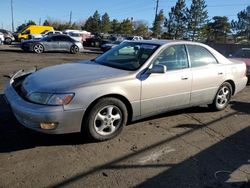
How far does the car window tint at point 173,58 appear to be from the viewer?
5605 millimetres

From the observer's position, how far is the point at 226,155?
4.66 meters

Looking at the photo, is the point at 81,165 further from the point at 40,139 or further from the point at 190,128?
the point at 190,128

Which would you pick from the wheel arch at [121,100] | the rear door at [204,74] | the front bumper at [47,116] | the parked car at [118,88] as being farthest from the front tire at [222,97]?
the front bumper at [47,116]

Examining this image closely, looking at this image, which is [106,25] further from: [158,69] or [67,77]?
[67,77]

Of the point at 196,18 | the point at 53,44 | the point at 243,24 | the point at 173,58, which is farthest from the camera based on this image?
the point at 243,24

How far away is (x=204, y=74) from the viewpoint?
6195mm

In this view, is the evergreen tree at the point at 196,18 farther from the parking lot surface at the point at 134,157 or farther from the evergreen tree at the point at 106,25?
the parking lot surface at the point at 134,157

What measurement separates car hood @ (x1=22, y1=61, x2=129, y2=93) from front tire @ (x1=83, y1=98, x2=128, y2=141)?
37 centimetres

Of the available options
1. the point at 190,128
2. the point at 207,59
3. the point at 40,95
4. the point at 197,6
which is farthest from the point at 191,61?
the point at 197,6

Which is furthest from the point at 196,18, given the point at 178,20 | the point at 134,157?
the point at 134,157

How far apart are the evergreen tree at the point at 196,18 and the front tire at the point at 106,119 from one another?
62410mm

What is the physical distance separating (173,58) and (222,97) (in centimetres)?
173

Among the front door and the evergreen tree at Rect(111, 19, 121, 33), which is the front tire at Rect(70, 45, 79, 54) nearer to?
the front door

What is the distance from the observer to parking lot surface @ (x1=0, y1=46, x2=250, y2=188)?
12.4ft
